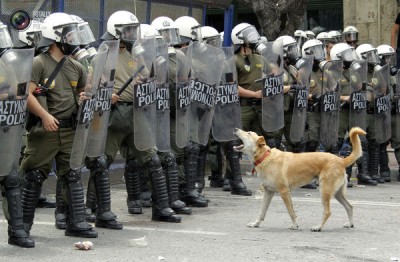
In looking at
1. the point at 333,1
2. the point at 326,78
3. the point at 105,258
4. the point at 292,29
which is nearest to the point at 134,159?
the point at 105,258

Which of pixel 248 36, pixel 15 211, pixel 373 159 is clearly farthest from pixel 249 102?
pixel 15 211

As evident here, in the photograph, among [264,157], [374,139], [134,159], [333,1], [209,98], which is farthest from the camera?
[333,1]

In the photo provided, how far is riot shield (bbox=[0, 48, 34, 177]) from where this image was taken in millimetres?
7730

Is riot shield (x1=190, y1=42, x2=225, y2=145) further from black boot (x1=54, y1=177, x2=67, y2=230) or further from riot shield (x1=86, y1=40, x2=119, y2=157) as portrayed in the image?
black boot (x1=54, y1=177, x2=67, y2=230)

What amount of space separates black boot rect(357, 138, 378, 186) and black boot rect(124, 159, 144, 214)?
4544mm

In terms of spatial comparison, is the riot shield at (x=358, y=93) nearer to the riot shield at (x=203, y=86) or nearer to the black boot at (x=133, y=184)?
the riot shield at (x=203, y=86)

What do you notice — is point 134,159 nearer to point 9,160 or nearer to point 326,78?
point 9,160

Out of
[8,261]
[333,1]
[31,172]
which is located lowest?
[8,261]

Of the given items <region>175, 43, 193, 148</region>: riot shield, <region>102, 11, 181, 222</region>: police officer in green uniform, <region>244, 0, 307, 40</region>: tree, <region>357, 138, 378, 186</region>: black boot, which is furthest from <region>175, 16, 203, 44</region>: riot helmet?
<region>244, 0, 307, 40</region>: tree

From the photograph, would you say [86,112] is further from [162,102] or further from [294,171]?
[294,171]

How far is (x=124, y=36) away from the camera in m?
9.58

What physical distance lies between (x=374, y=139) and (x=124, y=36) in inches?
215

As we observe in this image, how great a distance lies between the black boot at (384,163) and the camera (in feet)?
46.9

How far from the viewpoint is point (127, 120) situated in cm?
952
